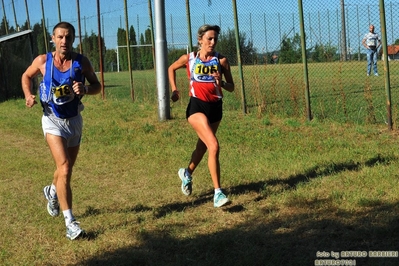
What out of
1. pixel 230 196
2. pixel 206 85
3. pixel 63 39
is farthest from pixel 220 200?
pixel 63 39

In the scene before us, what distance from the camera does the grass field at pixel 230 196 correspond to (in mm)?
4977

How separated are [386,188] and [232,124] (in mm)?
5323

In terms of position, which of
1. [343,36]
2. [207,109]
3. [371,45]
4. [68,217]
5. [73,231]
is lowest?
[73,231]

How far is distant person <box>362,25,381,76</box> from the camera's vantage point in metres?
13.7

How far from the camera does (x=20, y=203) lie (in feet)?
22.9

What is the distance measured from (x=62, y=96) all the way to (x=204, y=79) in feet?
5.68

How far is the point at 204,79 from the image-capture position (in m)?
6.64

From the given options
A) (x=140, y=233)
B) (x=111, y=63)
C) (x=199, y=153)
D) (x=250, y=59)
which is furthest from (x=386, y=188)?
(x=111, y=63)

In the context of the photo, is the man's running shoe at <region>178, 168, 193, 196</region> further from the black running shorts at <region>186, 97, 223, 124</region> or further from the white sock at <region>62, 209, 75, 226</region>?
the white sock at <region>62, 209, 75, 226</region>

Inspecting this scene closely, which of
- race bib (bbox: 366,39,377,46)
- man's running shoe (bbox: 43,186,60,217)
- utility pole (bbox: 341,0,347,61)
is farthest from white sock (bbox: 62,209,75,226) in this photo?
race bib (bbox: 366,39,377,46)

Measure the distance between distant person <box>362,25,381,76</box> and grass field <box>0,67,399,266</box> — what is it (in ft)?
11.9

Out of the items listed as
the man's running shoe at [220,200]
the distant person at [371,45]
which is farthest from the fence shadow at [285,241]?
the distant person at [371,45]

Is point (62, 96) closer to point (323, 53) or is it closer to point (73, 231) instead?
point (73, 231)

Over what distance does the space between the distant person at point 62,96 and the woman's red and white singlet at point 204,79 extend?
127 cm
